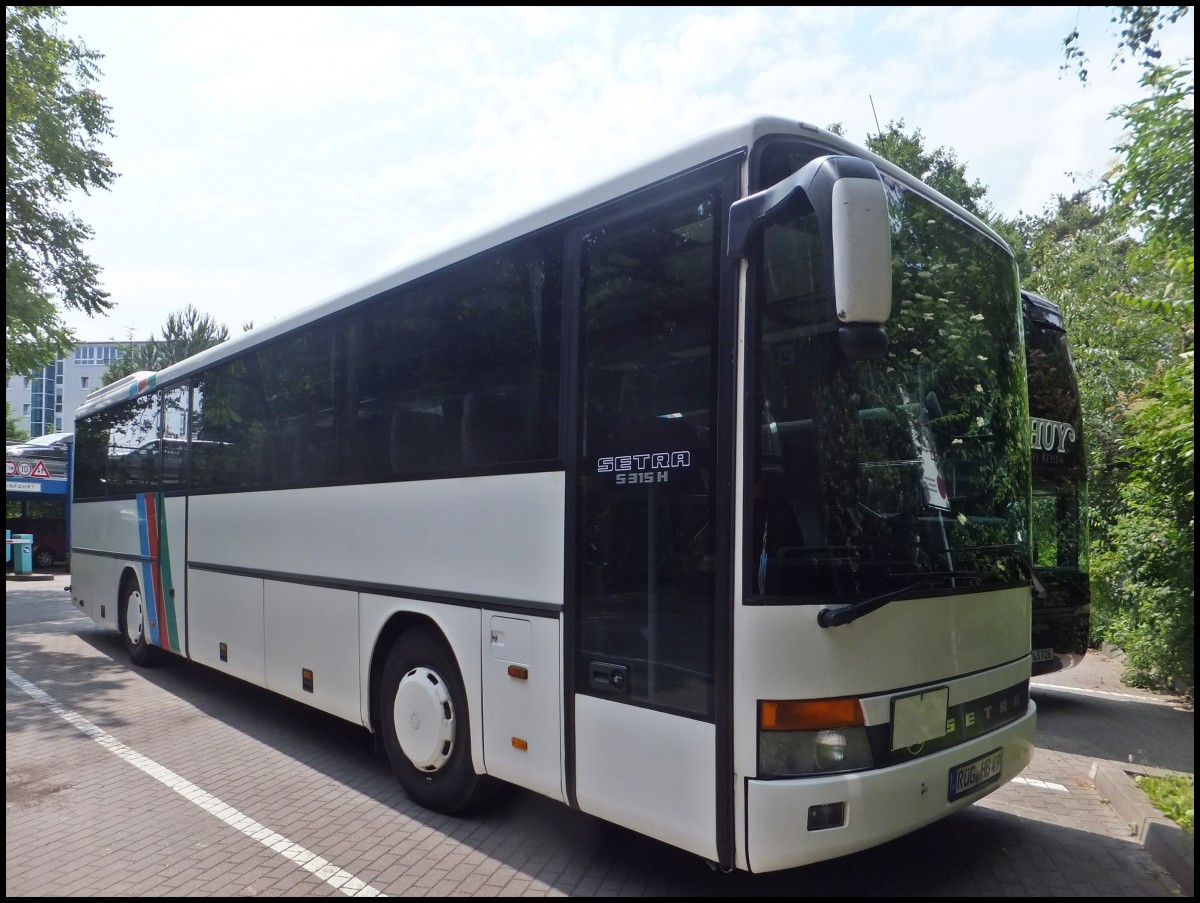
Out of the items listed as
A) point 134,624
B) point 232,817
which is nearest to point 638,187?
point 232,817

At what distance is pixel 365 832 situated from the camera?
516cm

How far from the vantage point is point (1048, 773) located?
6.57 metres

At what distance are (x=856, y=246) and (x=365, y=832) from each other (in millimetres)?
4078

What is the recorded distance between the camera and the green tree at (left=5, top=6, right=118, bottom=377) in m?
17.4

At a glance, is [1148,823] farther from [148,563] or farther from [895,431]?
[148,563]

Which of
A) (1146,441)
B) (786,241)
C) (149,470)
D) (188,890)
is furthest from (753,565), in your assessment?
(149,470)

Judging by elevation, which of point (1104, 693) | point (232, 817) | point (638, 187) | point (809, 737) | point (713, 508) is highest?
point (638, 187)

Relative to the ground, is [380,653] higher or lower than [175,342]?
lower

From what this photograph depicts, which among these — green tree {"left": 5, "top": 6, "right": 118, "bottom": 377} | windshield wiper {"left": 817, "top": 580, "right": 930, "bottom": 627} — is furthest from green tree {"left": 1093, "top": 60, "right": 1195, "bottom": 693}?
green tree {"left": 5, "top": 6, "right": 118, "bottom": 377}

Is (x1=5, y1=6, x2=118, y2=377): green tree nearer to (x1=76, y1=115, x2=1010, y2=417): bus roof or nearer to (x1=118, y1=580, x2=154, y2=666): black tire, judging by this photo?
(x1=118, y1=580, x2=154, y2=666): black tire

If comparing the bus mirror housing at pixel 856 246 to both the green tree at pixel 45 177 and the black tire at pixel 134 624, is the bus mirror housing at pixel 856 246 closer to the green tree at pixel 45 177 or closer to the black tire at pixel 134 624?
the black tire at pixel 134 624

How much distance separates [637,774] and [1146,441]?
5.39 meters

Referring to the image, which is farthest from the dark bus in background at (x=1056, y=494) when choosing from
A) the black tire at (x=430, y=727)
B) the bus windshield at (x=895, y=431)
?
the black tire at (x=430, y=727)

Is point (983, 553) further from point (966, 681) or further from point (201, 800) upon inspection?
point (201, 800)
